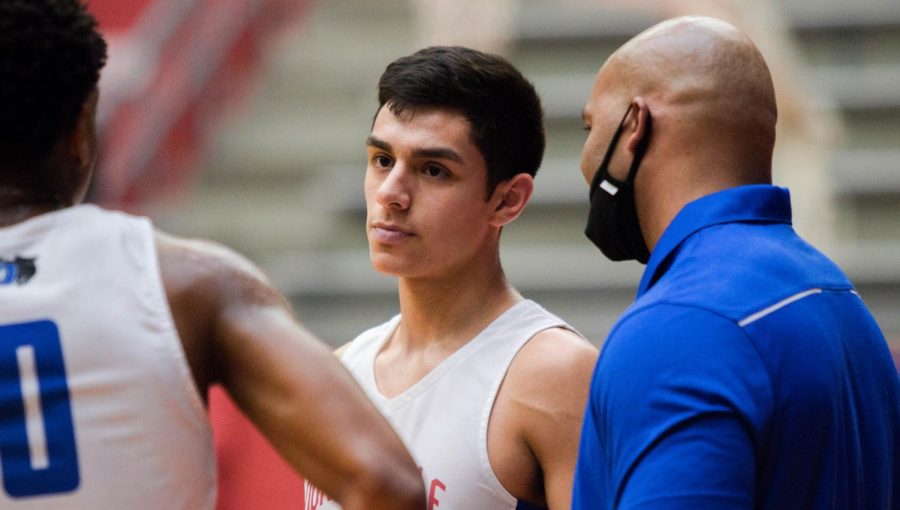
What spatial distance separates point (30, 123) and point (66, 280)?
25 cm

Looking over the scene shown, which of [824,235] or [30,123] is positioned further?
[824,235]

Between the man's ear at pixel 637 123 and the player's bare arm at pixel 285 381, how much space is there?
792 millimetres

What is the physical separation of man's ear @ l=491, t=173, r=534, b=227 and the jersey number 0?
1.49m

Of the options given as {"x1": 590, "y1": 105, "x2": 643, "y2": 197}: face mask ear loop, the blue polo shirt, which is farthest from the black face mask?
the blue polo shirt

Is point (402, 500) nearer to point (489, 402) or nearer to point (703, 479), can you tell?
point (703, 479)

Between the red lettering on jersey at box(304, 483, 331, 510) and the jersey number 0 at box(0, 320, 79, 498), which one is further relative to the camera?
the red lettering on jersey at box(304, 483, 331, 510)

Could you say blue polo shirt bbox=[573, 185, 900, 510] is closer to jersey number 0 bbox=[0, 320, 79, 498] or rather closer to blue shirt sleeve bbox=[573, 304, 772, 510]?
blue shirt sleeve bbox=[573, 304, 772, 510]

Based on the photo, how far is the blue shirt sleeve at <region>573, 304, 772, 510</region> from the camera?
6.63 feet

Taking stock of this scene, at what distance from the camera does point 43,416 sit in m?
1.94

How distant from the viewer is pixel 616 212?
2.60m

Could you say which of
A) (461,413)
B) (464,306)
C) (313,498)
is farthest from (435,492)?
(464,306)

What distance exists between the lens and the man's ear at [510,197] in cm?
324

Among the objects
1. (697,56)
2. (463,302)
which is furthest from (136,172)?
(697,56)

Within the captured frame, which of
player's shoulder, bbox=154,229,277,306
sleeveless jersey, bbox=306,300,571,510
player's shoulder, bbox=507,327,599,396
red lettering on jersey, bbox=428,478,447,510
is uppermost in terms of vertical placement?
player's shoulder, bbox=154,229,277,306
